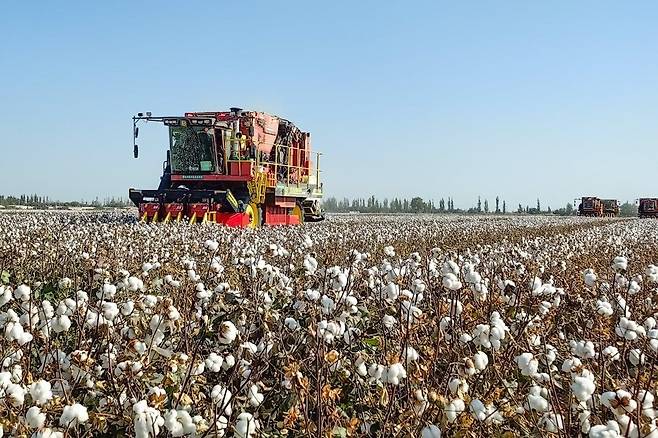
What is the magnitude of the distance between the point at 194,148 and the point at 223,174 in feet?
4.31

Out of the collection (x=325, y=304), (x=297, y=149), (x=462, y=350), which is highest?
(x=297, y=149)

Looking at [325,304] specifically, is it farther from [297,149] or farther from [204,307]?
[297,149]

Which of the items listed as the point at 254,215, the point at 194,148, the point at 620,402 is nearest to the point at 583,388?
the point at 620,402

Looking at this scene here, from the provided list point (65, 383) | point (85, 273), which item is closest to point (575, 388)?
point (65, 383)

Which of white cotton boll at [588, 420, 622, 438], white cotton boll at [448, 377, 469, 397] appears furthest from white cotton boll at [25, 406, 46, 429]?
white cotton boll at [588, 420, 622, 438]

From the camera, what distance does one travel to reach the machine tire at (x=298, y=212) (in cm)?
2792

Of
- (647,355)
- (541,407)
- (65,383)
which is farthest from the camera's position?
(647,355)

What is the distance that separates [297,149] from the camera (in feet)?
93.1

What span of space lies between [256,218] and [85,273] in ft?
52.6

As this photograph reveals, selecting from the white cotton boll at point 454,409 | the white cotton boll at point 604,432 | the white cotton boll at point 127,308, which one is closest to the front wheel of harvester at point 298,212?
the white cotton boll at point 127,308

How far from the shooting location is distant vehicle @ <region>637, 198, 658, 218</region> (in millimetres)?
68188

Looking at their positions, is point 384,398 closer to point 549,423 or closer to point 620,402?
point 549,423

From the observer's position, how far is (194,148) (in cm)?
2302

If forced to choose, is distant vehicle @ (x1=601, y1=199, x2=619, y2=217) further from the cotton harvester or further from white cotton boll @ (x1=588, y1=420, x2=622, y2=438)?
white cotton boll @ (x1=588, y1=420, x2=622, y2=438)
